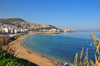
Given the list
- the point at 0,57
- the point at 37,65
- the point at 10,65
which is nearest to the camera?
the point at 10,65

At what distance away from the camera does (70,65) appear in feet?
40.8

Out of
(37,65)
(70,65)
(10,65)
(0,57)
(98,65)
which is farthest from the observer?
(70,65)

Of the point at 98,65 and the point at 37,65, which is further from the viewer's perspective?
the point at 37,65

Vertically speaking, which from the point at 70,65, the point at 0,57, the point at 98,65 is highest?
the point at 98,65

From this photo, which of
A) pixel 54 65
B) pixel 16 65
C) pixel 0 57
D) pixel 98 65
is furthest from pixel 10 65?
pixel 54 65

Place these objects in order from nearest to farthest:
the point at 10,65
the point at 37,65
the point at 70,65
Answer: the point at 10,65 < the point at 37,65 < the point at 70,65

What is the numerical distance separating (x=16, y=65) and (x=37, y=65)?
7.62 m

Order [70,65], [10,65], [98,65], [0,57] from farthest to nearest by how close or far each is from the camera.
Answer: [70,65], [0,57], [10,65], [98,65]

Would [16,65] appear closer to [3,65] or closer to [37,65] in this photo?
[3,65]

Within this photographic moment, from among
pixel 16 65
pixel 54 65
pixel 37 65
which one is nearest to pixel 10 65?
pixel 16 65

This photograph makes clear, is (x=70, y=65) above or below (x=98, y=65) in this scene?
below

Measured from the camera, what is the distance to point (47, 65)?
39.6 ft

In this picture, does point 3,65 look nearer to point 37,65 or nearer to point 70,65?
point 37,65

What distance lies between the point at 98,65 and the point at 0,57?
21.9 feet
